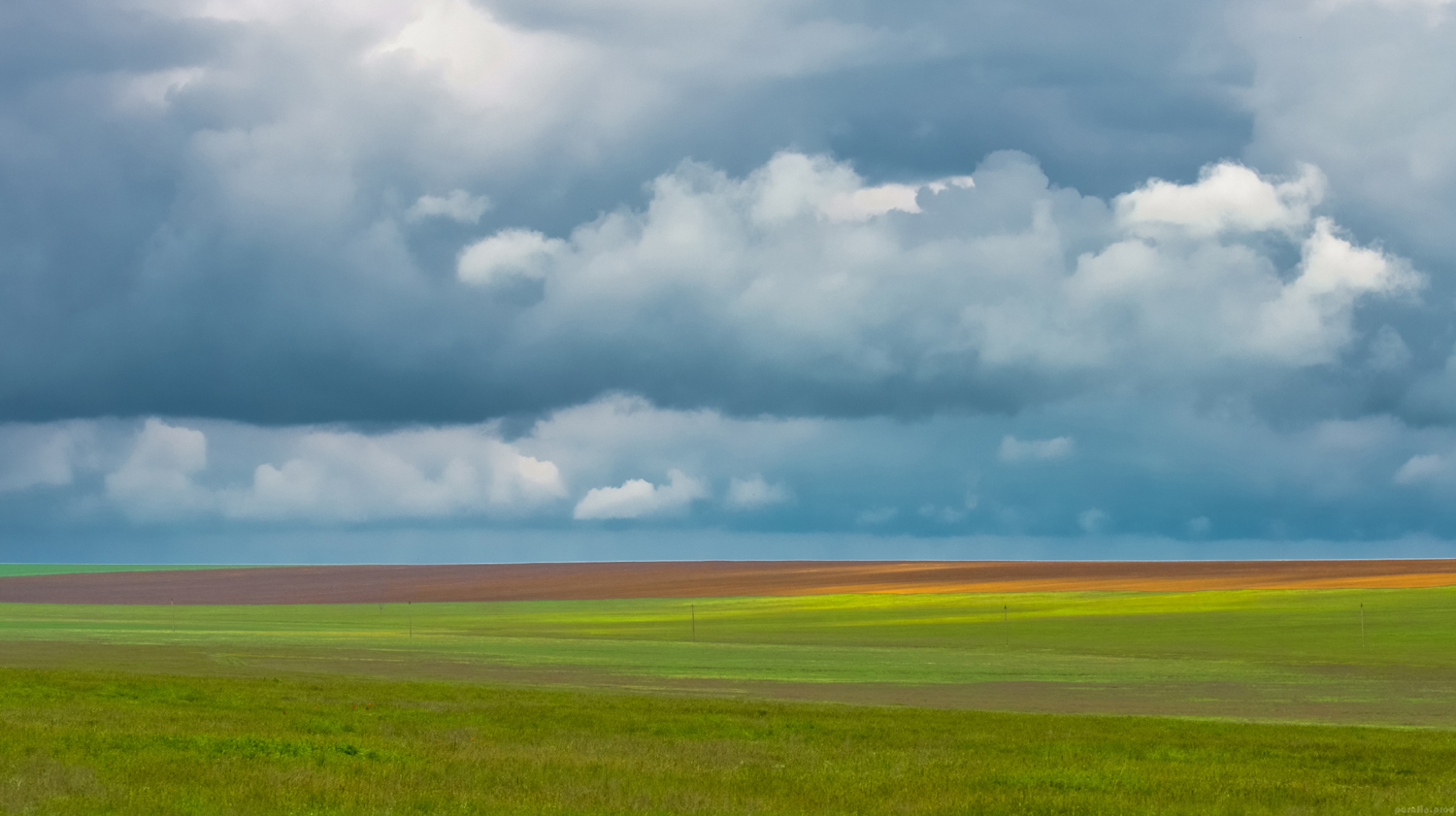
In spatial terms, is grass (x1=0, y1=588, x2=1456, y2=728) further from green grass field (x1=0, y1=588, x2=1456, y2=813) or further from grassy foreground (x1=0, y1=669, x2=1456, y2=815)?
grassy foreground (x1=0, y1=669, x2=1456, y2=815)

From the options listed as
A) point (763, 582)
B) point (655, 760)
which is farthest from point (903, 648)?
point (763, 582)

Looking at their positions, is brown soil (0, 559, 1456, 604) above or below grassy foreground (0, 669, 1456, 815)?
below

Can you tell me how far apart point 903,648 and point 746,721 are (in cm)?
4869

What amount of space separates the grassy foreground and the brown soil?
4032 inches

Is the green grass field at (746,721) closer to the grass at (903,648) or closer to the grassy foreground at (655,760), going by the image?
the grassy foreground at (655,760)

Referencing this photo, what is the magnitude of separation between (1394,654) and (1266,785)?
2337 inches

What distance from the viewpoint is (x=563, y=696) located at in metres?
46.5

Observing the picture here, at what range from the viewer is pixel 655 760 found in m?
27.2

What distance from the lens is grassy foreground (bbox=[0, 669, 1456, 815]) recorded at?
69.5 feet

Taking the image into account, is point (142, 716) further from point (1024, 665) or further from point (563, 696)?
point (1024, 665)

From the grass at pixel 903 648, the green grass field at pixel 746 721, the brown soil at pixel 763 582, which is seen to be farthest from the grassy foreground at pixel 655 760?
the brown soil at pixel 763 582

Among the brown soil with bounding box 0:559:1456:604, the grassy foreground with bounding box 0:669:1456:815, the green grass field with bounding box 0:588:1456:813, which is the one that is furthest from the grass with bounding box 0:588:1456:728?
the grassy foreground with bounding box 0:669:1456:815

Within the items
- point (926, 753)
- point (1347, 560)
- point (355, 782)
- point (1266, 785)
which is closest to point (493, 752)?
point (355, 782)

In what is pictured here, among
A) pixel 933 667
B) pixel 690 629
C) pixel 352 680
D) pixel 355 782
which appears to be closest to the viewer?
pixel 355 782
